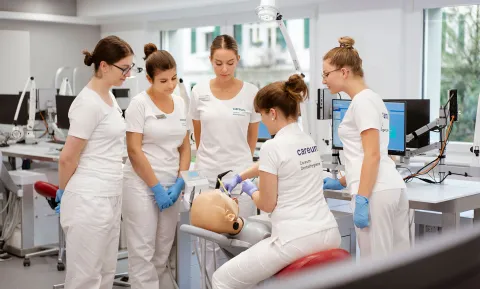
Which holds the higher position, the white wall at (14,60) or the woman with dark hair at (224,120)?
the white wall at (14,60)

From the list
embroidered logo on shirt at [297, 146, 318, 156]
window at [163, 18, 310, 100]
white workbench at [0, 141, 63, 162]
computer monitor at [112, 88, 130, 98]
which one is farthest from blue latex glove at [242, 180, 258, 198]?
window at [163, 18, 310, 100]

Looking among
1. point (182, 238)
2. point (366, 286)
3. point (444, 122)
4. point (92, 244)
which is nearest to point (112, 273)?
point (92, 244)

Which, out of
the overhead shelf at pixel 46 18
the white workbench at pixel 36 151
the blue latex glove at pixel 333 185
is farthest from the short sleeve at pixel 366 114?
the overhead shelf at pixel 46 18

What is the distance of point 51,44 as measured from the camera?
331 inches

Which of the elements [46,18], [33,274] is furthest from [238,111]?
[46,18]

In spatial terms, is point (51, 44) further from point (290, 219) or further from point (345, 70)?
Answer: point (290, 219)

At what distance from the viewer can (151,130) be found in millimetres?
3172

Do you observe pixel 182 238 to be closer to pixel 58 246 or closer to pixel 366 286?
pixel 58 246

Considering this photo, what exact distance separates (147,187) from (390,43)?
3258 mm

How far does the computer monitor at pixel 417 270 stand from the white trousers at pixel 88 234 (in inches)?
98.1

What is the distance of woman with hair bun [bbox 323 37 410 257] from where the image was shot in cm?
253

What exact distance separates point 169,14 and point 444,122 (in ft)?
15.5

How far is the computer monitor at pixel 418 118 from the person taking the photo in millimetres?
3766

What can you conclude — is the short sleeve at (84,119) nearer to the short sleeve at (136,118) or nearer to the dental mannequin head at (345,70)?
the short sleeve at (136,118)
